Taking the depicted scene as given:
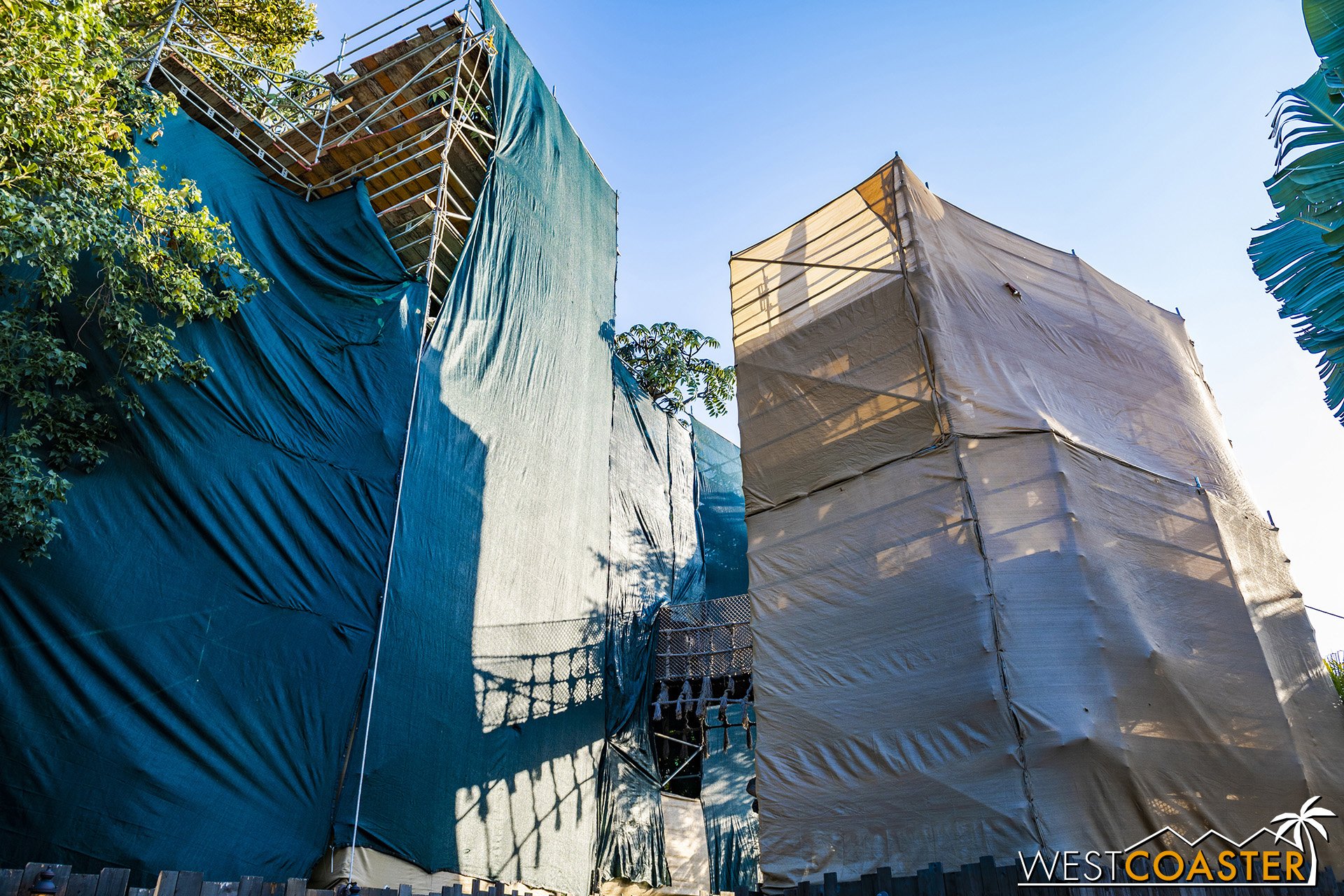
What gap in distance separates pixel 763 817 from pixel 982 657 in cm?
235

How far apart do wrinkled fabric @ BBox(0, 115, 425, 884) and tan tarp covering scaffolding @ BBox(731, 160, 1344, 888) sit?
3.90m

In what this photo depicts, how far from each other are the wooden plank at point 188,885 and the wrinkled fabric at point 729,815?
37.6 feet

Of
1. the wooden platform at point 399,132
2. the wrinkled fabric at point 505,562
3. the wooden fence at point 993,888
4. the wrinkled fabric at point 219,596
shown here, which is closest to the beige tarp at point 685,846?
the wrinkled fabric at point 505,562

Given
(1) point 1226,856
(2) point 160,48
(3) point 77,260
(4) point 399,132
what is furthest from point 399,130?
(1) point 1226,856

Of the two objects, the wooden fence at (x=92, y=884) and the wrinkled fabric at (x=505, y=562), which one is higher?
the wrinkled fabric at (x=505, y=562)

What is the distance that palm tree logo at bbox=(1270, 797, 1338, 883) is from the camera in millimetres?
7301

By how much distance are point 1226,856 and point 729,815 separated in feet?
31.7

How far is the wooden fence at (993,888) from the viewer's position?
416 centimetres

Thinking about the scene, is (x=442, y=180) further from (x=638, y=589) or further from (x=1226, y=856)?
(x=1226, y=856)

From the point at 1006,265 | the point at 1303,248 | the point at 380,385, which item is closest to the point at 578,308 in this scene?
the point at 380,385

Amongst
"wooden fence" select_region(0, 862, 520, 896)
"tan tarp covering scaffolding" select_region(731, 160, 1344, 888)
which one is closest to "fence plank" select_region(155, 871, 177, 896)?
"wooden fence" select_region(0, 862, 520, 896)

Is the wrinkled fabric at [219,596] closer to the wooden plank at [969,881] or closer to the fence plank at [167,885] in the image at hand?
the fence plank at [167,885]

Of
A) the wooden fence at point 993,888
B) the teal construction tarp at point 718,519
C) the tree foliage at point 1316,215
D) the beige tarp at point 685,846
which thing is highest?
the teal construction tarp at point 718,519

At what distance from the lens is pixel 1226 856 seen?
6.68m
